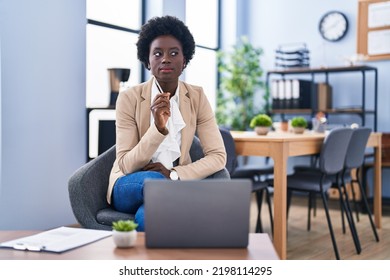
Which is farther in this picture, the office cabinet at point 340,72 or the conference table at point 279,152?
the office cabinet at point 340,72

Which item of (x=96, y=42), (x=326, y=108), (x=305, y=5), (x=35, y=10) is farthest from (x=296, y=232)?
(x=305, y=5)

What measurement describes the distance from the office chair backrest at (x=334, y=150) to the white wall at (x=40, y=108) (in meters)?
1.44

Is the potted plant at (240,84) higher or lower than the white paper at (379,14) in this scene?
lower

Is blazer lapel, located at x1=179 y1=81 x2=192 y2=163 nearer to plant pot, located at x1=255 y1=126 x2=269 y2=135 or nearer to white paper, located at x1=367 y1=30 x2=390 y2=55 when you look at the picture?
plant pot, located at x1=255 y1=126 x2=269 y2=135

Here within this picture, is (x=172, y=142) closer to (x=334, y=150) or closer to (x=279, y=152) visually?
(x=279, y=152)

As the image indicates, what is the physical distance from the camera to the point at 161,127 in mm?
1594

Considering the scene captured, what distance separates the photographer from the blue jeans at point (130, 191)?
5.33 ft

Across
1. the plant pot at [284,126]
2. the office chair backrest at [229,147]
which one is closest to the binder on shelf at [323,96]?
the plant pot at [284,126]

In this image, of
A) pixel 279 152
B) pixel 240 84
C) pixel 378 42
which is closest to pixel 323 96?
pixel 378 42

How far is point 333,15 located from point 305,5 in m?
0.32

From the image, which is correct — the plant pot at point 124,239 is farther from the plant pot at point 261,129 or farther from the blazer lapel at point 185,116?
the plant pot at point 261,129

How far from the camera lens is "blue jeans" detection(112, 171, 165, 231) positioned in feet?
5.33

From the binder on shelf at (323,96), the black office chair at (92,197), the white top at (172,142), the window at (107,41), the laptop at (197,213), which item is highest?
the window at (107,41)

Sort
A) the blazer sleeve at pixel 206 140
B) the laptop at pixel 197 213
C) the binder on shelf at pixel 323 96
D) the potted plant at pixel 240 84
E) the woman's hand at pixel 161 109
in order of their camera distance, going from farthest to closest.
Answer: the potted plant at pixel 240 84
the binder on shelf at pixel 323 96
the blazer sleeve at pixel 206 140
the woman's hand at pixel 161 109
the laptop at pixel 197 213
